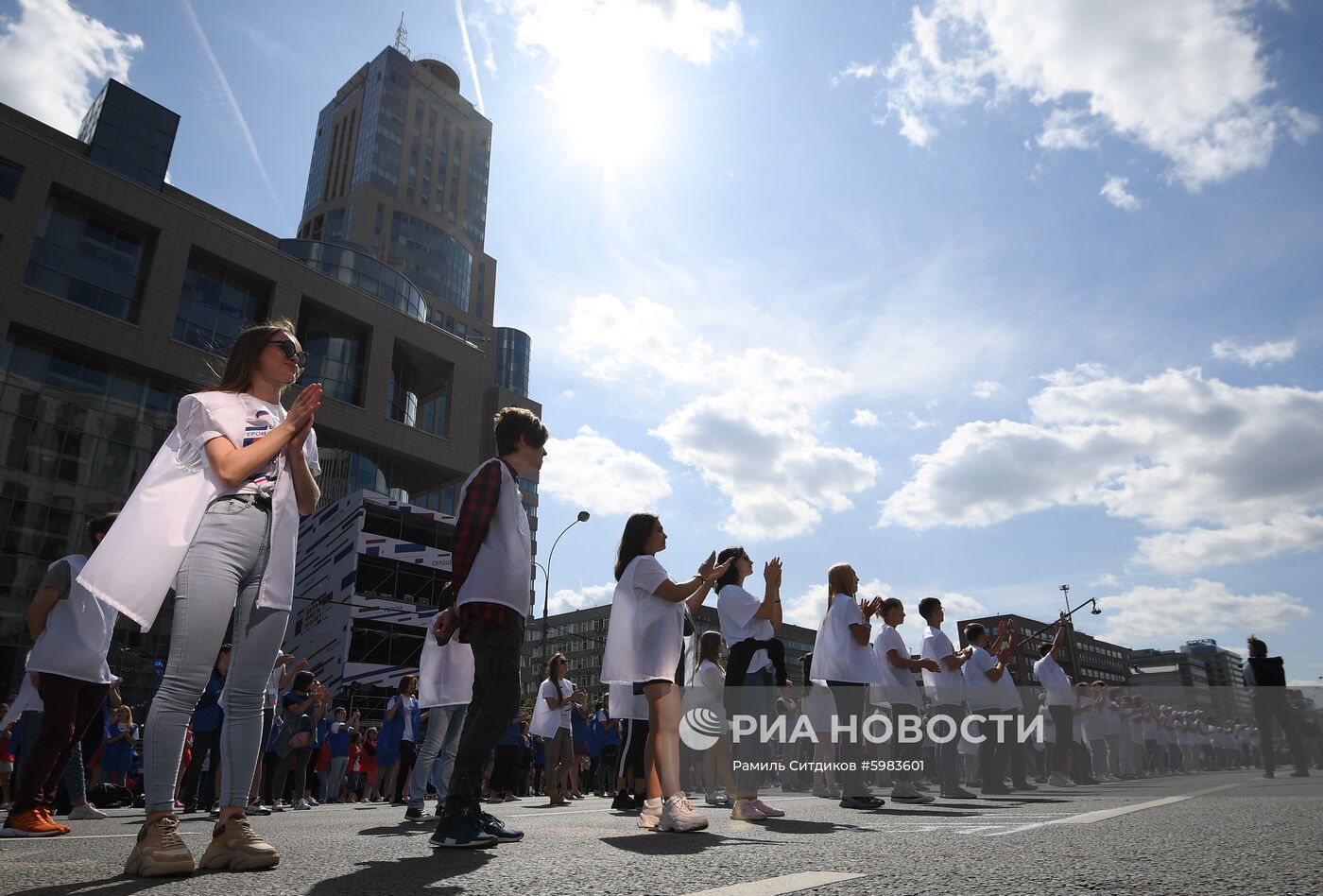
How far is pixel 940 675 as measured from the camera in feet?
26.3

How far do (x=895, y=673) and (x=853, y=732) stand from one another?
5.52 feet

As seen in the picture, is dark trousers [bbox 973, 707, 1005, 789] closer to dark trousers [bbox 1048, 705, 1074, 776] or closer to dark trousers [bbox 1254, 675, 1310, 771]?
dark trousers [bbox 1048, 705, 1074, 776]

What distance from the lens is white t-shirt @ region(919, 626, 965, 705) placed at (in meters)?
7.90

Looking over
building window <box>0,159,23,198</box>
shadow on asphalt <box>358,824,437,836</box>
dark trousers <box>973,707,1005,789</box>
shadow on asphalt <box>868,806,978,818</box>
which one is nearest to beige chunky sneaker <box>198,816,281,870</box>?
shadow on asphalt <box>358,824,437,836</box>

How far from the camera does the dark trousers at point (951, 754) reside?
7.33 m

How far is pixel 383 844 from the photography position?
361 centimetres

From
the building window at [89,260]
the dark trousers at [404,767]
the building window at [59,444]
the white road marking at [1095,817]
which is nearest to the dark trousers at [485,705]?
the white road marking at [1095,817]

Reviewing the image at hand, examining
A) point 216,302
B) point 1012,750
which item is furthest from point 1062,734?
point 216,302

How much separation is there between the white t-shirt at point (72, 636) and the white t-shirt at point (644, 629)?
2831 mm

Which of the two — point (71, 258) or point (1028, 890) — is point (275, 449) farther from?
point (71, 258)

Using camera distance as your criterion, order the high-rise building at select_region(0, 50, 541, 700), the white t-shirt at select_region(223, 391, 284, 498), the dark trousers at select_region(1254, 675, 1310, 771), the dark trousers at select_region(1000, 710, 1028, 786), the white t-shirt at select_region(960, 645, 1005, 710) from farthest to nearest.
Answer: the high-rise building at select_region(0, 50, 541, 700) → the dark trousers at select_region(1254, 675, 1310, 771) → the dark trousers at select_region(1000, 710, 1028, 786) → the white t-shirt at select_region(960, 645, 1005, 710) → the white t-shirt at select_region(223, 391, 284, 498)

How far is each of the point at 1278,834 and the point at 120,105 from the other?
62843mm

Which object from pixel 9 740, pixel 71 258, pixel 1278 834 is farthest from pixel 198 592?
pixel 71 258

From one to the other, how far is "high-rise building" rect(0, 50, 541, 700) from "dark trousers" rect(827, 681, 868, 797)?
28.6m
